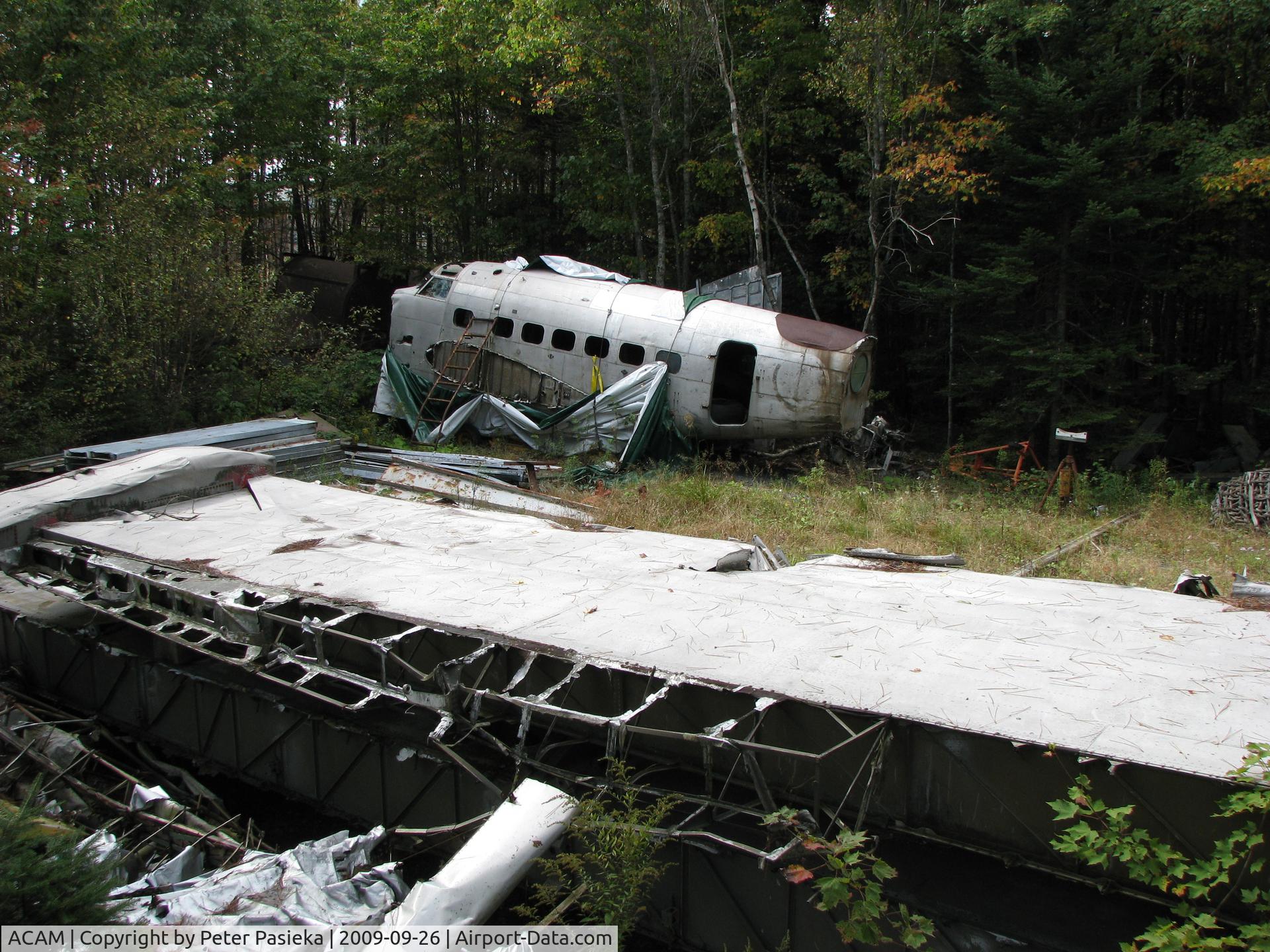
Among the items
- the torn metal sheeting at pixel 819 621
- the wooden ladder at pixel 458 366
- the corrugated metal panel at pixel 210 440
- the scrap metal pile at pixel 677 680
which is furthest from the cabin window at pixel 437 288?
the torn metal sheeting at pixel 819 621

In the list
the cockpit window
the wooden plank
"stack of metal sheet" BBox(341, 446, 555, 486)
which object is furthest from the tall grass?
the cockpit window

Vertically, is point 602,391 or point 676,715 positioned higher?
point 602,391

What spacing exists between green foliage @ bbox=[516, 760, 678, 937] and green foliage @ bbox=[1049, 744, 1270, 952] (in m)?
2.21

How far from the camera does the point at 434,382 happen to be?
18375 millimetres

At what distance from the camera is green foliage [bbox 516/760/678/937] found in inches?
195

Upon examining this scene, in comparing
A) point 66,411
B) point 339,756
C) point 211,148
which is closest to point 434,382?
point 66,411

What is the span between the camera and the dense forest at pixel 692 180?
16.0 m

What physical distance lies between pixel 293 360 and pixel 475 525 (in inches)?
488

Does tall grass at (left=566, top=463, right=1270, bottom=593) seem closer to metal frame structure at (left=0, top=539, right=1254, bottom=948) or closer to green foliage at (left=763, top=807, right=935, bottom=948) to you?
metal frame structure at (left=0, top=539, right=1254, bottom=948)

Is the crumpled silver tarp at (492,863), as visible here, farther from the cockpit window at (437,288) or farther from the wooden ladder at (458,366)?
the cockpit window at (437,288)

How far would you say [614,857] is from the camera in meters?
5.07

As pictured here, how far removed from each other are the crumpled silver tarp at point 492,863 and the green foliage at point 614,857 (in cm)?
16

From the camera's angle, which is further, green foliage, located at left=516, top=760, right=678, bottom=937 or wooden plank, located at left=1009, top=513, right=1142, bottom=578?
wooden plank, located at left=1009, top=513, right=1142, bottom=578

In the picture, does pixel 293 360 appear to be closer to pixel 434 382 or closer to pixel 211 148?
pixel 434 382
